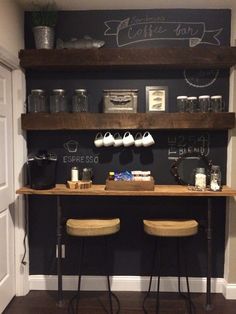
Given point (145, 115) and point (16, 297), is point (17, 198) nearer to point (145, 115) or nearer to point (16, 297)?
point (16, 297)

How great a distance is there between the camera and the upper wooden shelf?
8.55 feet

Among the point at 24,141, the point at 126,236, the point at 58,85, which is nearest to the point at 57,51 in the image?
the point at 58,85

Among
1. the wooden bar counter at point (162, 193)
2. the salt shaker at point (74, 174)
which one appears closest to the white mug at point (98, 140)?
the salt shaker at point (74, 174)

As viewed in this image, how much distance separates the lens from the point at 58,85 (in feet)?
9.45

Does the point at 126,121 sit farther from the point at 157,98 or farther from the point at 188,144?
the point at 188,144

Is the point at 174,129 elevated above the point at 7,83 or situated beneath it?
situated beneath

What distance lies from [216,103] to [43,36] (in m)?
1.53

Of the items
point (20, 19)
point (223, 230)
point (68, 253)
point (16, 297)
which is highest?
point (20, 19)

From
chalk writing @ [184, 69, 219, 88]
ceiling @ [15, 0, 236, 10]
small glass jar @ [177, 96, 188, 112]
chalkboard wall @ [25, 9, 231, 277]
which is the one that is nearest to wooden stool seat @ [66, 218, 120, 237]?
chalkboard wall @ [25, 9, 231, 277]

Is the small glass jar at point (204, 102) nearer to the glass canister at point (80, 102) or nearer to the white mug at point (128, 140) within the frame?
the white mug at point (128, 140)

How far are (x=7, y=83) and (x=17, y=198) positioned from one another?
3.13 ft

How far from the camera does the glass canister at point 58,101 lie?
276cm

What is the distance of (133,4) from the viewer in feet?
8.81

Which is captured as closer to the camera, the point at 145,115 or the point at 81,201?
the point at 145,115
